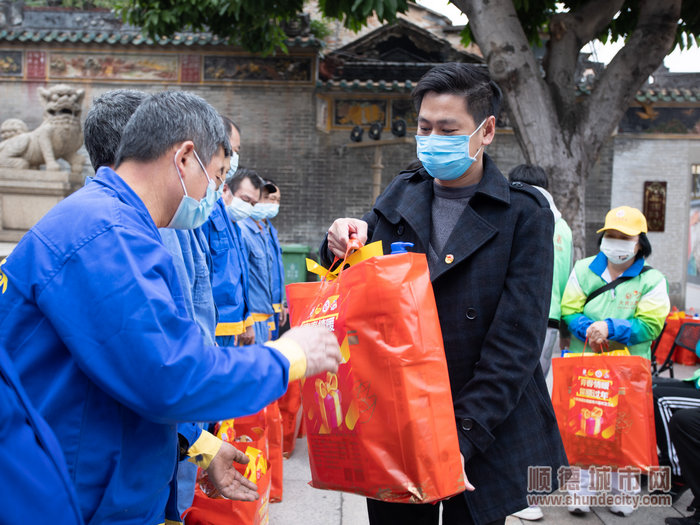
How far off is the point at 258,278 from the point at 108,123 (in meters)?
3.16

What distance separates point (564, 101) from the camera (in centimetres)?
657

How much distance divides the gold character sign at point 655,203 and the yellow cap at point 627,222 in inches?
373

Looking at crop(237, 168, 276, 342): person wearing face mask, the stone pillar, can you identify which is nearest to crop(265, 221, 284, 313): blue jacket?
crop(237, 168, 276, 342): person wearing face mask

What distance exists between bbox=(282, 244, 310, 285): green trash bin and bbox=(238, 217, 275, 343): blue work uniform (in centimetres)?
625

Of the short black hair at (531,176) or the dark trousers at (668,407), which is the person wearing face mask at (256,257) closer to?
the short black hair at (531,176)

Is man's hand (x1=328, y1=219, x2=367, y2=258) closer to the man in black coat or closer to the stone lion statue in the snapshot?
the man in black coat

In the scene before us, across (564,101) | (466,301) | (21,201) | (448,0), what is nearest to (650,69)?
(564,101)

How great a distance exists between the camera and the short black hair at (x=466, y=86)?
1.76 metres

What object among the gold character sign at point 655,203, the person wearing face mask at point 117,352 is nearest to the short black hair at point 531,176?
the person wearing face mask at point 117,352

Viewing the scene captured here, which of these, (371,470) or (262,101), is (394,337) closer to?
(371,470)

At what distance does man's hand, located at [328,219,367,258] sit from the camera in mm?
1750

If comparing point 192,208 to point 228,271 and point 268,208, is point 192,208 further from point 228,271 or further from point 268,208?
point 268,208

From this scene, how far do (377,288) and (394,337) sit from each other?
121 millimetres

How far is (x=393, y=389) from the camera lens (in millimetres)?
1436
